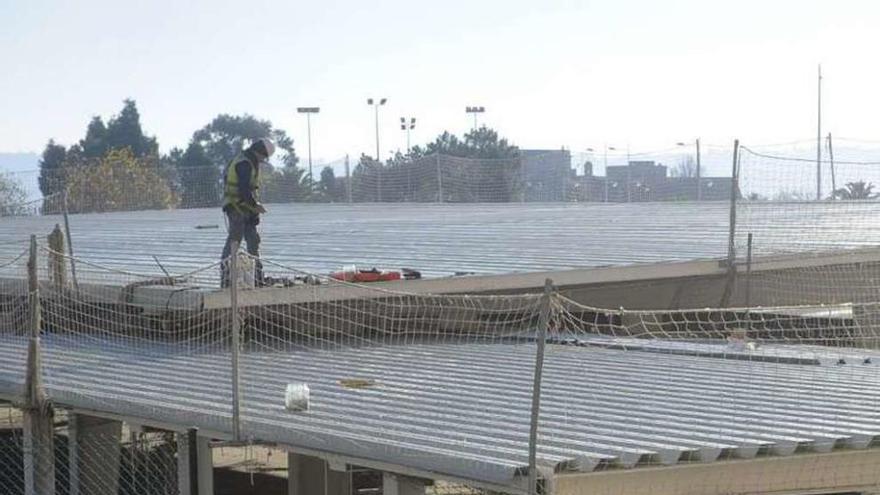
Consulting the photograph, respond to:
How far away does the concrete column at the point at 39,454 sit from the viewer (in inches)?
496

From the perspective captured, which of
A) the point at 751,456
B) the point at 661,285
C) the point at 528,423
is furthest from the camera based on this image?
the point at 661,285

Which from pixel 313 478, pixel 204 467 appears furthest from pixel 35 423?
pixel 313 478

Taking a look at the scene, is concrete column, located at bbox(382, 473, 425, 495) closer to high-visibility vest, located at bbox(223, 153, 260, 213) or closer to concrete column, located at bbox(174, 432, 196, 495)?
concrete column, located at bbox(174, 432, 196, 495)

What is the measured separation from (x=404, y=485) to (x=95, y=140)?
73.5 m

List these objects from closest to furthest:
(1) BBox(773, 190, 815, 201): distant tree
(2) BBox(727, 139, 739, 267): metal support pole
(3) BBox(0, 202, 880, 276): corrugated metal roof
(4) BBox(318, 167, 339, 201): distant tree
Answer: (2) BBox(727, 139, 739, 267): metal support pole, (3) BBox(0, 202, 880, 276): corrugated metal roof, (1) BBox(773, 190, 815, 201): distant tree, (4) BBox(318, 167, 339, 201): distant tree

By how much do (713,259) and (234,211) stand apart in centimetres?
569

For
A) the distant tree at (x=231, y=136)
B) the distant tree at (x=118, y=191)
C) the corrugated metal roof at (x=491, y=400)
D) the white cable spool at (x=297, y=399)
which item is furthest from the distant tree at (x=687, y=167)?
the distant tree at (x=231, y=136)

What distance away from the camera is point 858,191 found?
29.6m

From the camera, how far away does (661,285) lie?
1788 cm

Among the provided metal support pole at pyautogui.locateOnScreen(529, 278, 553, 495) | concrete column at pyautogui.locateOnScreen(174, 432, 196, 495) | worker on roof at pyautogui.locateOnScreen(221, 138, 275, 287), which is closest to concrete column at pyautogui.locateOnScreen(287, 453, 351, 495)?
concrete column at pyautogui.locateOnScreen(174, 432, 196, 495)

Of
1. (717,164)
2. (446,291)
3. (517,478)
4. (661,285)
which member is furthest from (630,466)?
(717,164)

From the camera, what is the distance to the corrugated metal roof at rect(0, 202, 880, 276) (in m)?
18.7

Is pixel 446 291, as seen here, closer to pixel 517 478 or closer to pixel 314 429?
pixel 314 429

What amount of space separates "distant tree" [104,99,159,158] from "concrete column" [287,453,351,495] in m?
68.6
